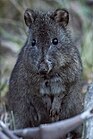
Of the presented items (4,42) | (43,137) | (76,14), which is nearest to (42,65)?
(43,137)

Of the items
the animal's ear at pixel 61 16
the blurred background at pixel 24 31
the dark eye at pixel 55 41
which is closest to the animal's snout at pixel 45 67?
the dark eye at pixel 55 41

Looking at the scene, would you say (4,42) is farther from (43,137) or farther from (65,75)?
(43,137)

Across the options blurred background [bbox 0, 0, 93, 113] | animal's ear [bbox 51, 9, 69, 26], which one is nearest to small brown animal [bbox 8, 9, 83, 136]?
animal's ear [bbox 51, 9, 69, 26]

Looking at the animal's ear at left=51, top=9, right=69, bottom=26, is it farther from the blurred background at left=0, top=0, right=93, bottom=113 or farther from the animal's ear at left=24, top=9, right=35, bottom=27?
the blurred background at left=0, top=0, right=93, bottom=113

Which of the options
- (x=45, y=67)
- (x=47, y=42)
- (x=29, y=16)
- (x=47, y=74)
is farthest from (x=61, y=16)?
(x=45, y=67)

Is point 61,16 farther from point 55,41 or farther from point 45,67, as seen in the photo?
point 45,67

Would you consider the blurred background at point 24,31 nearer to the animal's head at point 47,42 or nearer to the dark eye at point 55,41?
the animal's head at point 47,42

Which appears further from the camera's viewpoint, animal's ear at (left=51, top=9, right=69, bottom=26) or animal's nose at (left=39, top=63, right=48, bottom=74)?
animal's ear at (left=51, top=9, right=69, bottom=26)
